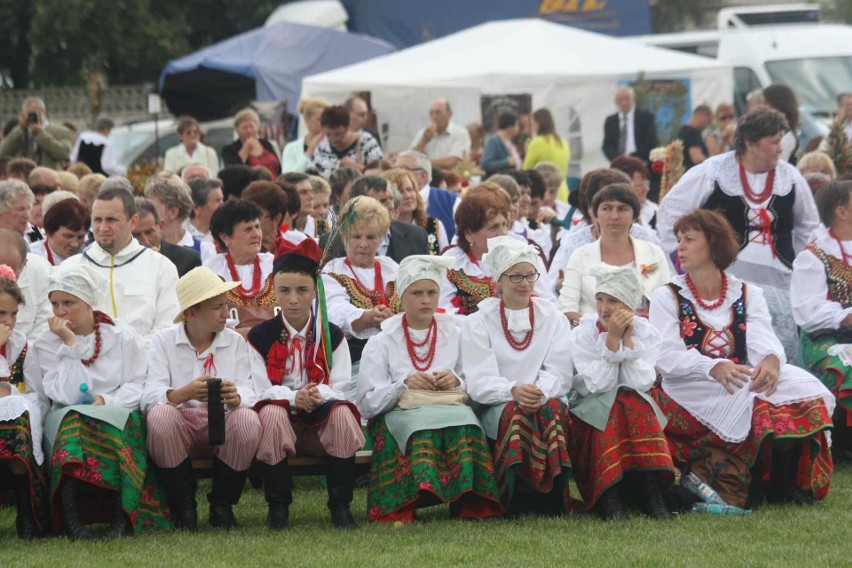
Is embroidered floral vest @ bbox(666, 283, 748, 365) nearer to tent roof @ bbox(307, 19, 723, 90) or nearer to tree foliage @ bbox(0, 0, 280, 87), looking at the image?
tent roof @ bbox(307, 19, 723, 90)

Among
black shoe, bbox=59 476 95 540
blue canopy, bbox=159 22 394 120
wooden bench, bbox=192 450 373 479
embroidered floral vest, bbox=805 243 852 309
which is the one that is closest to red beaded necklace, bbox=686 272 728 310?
embroidered floral vest, bbox=805 243 852 309

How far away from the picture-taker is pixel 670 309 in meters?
7.52

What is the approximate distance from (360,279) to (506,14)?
63.0ft

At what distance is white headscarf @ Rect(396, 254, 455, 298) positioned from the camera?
718 cm

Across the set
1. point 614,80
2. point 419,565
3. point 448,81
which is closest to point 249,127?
point 448,81

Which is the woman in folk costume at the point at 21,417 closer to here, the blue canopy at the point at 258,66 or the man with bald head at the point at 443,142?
the man with bald head at the point at 443,142

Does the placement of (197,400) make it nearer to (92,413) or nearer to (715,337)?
(92,413)

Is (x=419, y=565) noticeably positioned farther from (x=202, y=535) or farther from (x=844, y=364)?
(x=844, y=364)

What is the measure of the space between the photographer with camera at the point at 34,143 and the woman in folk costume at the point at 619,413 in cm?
880

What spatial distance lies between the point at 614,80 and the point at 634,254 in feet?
30.7

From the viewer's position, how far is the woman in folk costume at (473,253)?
832 cm

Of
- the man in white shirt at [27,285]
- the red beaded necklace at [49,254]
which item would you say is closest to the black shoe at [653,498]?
the man in white shirt at [27,285]

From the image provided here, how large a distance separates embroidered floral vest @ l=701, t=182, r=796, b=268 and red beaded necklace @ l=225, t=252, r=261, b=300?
2.80 meters

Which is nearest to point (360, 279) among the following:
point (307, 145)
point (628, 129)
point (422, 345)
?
point (422, 345)
